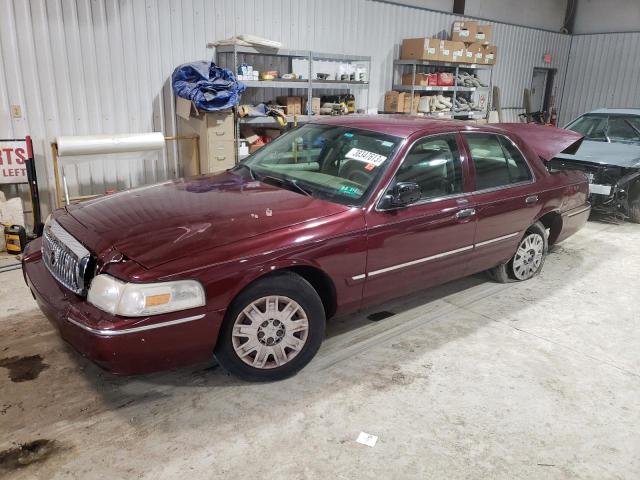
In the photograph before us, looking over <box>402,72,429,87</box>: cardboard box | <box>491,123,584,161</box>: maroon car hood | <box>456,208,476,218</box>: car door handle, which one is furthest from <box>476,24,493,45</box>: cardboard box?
<box>456,208,476,218</box>: car door handle

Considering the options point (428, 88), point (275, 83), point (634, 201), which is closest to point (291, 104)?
point (275, 83)

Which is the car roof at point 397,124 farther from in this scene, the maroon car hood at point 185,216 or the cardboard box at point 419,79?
the cardboard box at point 419,79

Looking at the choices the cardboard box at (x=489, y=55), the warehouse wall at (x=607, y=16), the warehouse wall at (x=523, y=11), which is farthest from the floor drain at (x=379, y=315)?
the warehouse wall at (x=607, y=16)

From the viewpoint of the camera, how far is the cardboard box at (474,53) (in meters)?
9.50

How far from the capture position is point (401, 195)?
3141 millimetres

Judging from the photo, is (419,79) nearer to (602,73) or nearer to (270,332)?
(602,73)

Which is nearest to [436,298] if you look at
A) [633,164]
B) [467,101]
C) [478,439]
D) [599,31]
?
[478,439]

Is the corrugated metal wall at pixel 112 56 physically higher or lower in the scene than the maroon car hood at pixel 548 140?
higher

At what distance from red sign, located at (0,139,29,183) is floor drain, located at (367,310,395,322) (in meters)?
3.89

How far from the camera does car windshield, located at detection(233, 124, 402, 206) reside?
10.7 ft

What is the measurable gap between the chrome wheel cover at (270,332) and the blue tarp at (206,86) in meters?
3.80

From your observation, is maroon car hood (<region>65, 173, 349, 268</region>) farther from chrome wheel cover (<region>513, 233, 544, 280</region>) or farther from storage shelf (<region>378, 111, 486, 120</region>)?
storage shelf (<region>378, 111, 486, 120</region>)

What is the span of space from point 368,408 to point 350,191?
4.38ft

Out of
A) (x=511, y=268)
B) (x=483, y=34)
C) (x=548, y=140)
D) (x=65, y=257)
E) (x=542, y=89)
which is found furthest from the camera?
(x=542, y=89)
